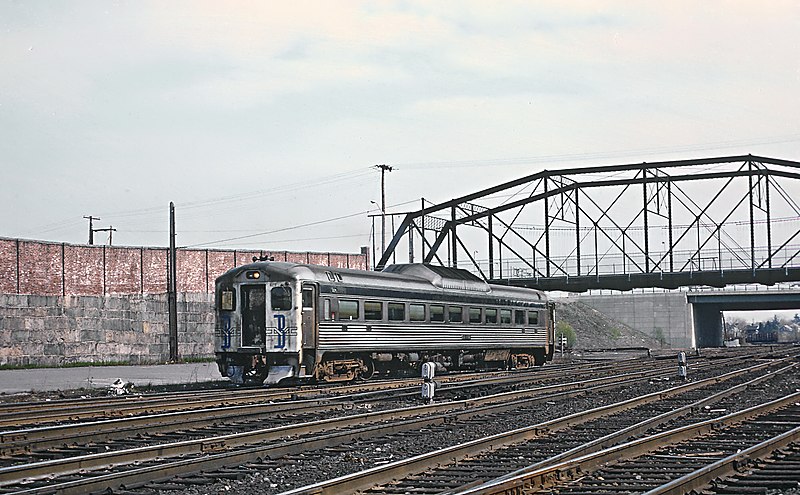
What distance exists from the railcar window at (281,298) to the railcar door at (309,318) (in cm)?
36

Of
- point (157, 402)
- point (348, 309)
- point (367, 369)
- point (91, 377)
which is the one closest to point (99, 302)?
point (91, 377)

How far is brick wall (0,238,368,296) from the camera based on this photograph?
40469 millimetres

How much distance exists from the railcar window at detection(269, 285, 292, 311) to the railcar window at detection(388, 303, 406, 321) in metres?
3.51

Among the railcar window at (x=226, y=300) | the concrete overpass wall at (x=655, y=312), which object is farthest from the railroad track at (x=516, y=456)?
the concrete overpass wall at (x=655, y=312)

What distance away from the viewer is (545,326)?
35906 mm

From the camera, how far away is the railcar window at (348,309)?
2336 centimetres

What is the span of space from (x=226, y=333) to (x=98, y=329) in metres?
21.1

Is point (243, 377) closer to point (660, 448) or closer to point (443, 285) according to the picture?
point (443, 285)

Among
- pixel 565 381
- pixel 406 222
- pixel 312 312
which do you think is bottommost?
pixel 565 381

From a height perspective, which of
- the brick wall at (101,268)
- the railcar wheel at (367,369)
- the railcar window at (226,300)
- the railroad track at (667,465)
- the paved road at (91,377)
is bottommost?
the paved road at (91,377)

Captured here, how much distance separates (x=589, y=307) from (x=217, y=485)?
88274 millimetres

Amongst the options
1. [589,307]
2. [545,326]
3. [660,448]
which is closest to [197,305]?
[545,326]

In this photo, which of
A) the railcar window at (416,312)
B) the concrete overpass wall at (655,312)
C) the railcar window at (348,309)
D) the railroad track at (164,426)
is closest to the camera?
the railroad track at (164,426)

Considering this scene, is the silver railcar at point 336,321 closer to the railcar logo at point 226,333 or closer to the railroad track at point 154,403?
the railcar logo at point 226,333
